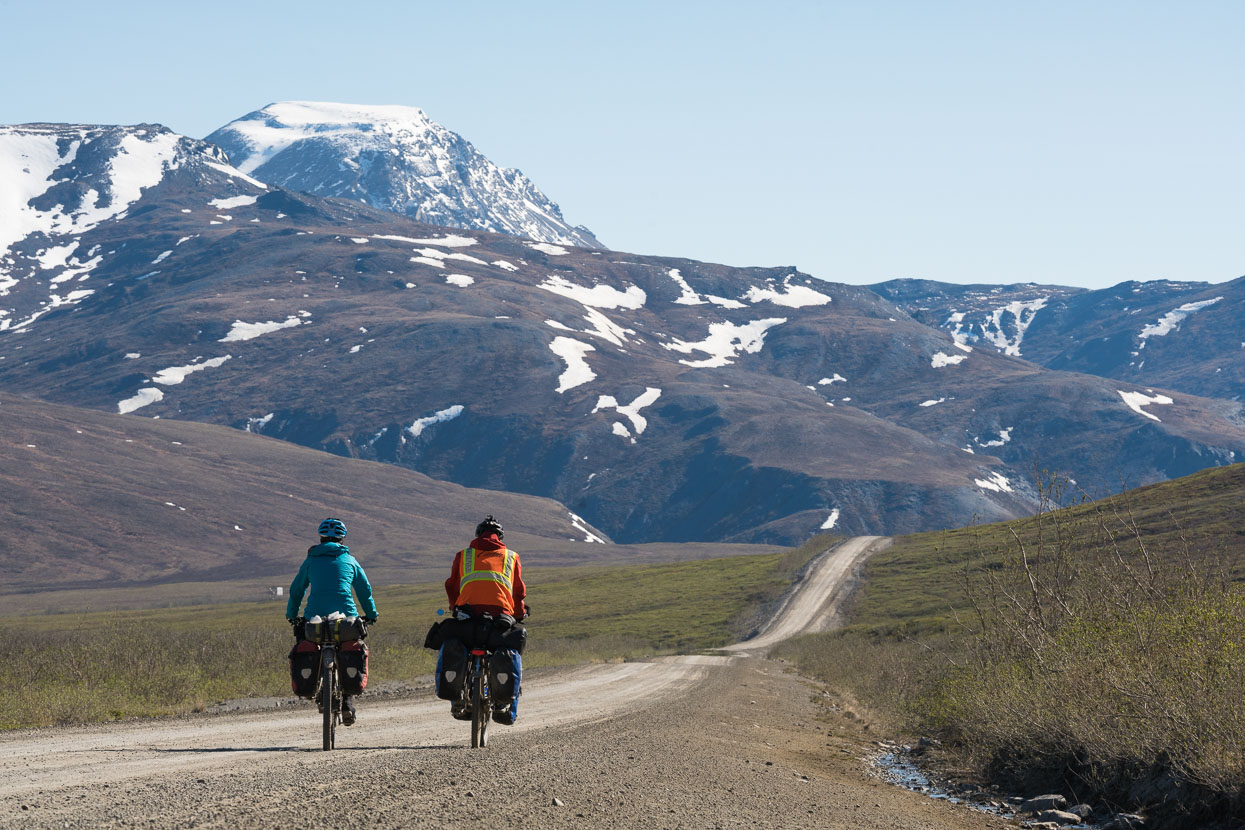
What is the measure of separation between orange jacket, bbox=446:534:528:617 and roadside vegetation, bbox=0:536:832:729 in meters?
9.58

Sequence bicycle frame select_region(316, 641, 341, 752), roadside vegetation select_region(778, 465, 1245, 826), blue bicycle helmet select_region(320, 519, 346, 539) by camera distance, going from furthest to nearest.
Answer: blue bicycle helmet select_region(320, 519, 346, 539), bicycle frame select_region(316, 641, 341, 752), roadside vegetation select_region(778, 465, 1245, 826)

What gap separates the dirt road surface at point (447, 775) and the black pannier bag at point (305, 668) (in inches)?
32.6

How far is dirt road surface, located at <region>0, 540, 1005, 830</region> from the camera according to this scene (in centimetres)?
1088

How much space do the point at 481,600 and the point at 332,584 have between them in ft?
6.13

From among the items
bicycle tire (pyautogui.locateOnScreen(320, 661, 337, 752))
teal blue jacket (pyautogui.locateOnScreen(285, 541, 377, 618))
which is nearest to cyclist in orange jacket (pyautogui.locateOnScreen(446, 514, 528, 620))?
teal blue jacket (pyautogui.locateOnScreen(285, 541, 377, 618))

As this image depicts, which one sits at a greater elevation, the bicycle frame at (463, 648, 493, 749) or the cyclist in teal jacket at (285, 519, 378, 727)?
the cyclist in teal jacket at (285, 519, 378, 727)

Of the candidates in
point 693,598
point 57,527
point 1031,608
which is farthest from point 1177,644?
point 57,527

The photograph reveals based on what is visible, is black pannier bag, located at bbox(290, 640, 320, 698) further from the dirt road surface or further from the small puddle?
the small puddle

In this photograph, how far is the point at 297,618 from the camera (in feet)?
52.2

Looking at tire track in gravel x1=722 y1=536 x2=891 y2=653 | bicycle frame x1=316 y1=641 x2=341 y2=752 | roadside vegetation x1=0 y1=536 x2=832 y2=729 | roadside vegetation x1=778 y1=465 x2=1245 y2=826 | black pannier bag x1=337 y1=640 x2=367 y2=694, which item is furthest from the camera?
tire track in gravel x1=722 y1=536 x2=891 y2=653

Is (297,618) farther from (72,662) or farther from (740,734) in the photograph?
(72,662)

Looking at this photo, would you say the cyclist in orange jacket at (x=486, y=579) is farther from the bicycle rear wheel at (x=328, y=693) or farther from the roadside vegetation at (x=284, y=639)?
the roadside vegetation at (x=284, y=639)

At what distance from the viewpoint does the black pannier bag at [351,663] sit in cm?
1585

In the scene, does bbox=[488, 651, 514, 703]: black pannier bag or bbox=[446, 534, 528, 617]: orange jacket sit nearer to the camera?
bbox=[488, 651, 514, 703]: black pannier bag
